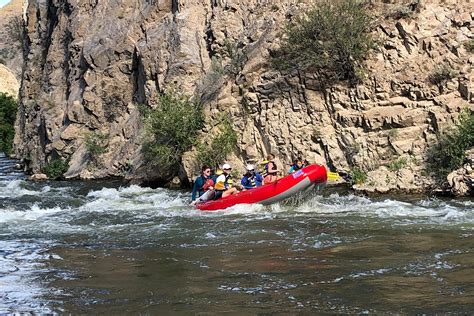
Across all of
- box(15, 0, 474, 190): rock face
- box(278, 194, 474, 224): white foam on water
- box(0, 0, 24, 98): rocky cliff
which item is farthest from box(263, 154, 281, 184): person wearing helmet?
box(0, 0, 24, 98): rocky cliff

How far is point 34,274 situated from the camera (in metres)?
7.34

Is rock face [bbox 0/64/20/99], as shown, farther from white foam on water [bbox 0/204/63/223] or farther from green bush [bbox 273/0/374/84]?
white foam on water [bbox 0/204/63/223]

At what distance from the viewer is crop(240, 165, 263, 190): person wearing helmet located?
14352 millimetres

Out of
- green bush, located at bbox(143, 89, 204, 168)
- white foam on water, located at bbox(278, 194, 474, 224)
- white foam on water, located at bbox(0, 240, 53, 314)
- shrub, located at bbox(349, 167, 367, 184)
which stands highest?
green bush, located at bbox(143, 89, 204, 168)

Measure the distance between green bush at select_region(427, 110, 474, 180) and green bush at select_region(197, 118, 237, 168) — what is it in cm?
595

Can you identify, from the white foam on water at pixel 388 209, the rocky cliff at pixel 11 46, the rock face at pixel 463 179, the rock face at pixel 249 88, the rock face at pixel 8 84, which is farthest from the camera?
the rocky cliff at pixel 11 46

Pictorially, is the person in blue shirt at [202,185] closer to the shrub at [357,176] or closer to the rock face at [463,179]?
the shrub at [357,176]

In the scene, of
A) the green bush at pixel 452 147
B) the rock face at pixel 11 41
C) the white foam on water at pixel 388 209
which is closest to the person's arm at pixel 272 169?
the white foam on water at pixel 388 209

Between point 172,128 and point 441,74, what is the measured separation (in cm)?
824

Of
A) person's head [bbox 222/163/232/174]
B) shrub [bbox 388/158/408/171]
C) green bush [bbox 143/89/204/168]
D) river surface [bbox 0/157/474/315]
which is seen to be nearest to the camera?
river surface [bbox 0/157/474/315]

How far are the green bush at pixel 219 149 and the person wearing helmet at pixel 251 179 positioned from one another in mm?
3887

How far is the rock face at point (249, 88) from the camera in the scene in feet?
53.6

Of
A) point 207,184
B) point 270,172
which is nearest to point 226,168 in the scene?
point 207,184

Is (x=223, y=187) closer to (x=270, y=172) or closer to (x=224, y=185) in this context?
(x=224, y=185)
